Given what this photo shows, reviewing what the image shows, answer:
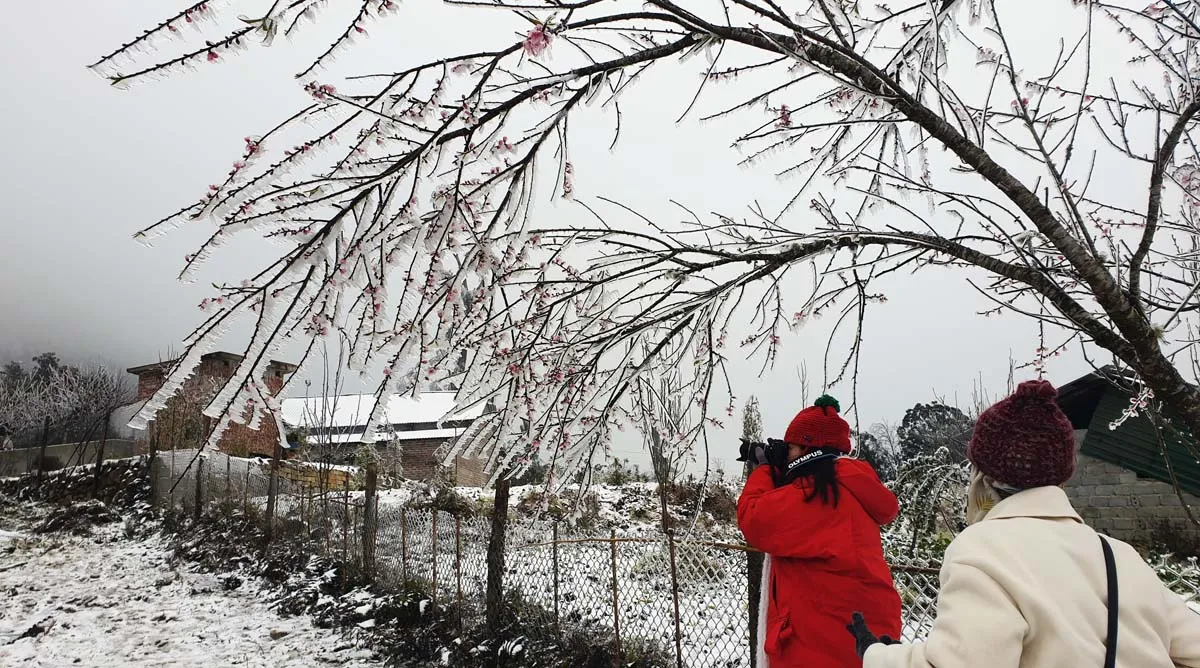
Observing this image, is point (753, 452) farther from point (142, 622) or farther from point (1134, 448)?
point (1134, 448)

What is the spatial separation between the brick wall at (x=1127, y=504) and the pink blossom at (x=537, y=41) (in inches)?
428

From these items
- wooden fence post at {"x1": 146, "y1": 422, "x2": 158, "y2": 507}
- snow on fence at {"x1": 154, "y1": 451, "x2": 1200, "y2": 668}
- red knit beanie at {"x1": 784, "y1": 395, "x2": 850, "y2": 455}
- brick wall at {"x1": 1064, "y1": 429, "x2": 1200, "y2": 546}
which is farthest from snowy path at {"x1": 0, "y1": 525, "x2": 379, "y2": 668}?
brick wall at {"x1": 1064, "y1": 429, "x2": 1200, "y2": 546}

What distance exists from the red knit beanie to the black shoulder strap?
3.99ft

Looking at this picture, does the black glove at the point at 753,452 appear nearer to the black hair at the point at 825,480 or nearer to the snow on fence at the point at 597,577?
the black hair at the point at 825,480

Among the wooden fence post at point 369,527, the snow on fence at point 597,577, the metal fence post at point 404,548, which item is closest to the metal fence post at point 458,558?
the snow on fence at point 597,577

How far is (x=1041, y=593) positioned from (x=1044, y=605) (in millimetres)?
21

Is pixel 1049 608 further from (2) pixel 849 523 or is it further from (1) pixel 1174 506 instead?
(1) pixel 1174 506

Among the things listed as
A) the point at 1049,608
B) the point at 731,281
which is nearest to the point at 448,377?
the point at 731,281

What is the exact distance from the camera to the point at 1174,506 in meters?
9.54

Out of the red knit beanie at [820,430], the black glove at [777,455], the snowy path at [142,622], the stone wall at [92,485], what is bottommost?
the snowy path at [142,622]

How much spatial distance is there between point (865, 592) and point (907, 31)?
2.23m

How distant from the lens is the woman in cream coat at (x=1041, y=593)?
113 cm

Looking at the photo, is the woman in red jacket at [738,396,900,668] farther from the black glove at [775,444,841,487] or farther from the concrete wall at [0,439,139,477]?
the concrete wall at [0,439,139,477]

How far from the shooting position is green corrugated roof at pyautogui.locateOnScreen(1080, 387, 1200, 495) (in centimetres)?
984
